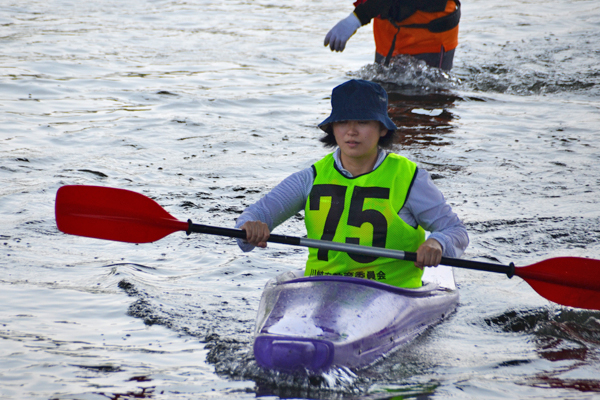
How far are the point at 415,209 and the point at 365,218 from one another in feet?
0.77

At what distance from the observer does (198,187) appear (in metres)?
5.39

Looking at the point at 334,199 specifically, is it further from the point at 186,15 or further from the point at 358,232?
the point at 186,15

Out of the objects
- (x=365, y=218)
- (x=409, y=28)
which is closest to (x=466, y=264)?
(x=365, y=218)

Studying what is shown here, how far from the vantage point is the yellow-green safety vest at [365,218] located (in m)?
3.09

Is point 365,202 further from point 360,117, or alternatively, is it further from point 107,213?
point 107,213

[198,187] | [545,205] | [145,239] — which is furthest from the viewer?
[198,187]

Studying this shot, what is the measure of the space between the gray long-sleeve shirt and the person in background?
3.73 meters

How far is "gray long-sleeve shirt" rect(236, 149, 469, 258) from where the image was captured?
3.08 m

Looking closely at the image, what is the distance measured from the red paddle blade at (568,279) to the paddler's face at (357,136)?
925 millimetres

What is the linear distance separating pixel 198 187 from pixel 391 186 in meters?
2.60

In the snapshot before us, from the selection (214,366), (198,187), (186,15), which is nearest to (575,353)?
(214,366)

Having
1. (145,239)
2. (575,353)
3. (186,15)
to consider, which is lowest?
(575,353)

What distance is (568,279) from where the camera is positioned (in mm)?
3236

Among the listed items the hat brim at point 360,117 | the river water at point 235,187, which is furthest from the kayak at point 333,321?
the hat brim at point 360,117
